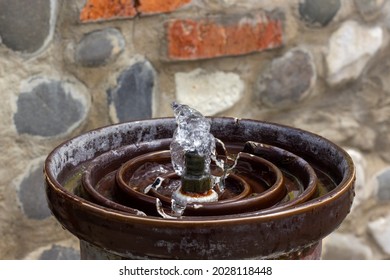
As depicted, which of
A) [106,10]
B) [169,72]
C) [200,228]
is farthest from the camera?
[169,72]

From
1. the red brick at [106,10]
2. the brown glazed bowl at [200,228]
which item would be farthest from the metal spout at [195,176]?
the red brick at [106,10]

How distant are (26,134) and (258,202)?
2.59 feet

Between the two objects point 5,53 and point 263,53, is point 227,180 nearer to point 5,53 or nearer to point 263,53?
point 5,53

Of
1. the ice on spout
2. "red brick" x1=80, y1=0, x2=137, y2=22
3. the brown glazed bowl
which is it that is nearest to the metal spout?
the ice on spout

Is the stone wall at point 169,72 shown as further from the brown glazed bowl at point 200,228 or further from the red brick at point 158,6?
the brown glazed bowl at point 200,228

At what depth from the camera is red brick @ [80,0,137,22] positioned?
1.48m

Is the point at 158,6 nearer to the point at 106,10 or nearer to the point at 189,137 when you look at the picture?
the point at 106,10

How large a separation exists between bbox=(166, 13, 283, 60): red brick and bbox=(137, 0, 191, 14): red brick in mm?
35

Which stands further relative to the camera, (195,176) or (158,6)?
(158,6)

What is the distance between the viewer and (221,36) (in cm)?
164

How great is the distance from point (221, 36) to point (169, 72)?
161mm

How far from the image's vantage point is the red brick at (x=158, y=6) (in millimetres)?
1544

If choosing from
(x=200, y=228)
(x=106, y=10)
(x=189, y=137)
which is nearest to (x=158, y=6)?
(x=106, y=10)
